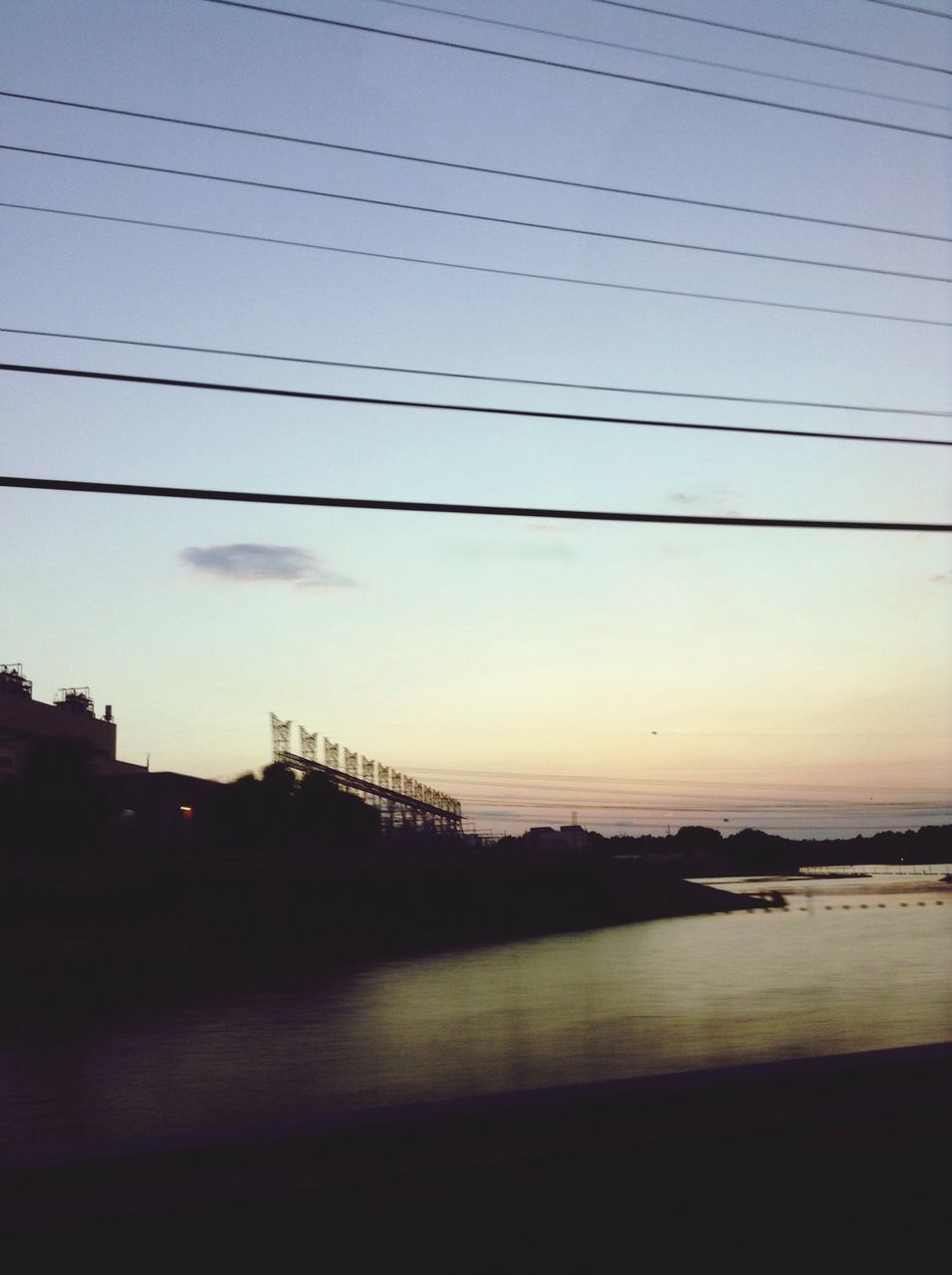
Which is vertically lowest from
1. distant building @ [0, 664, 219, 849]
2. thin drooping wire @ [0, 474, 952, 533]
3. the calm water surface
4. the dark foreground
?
the calm water surface

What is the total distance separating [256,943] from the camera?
182 feet

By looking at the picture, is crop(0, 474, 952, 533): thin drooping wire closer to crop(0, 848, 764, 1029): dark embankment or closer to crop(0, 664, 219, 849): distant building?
crop(0, 848, 764, 1029): dark embankment

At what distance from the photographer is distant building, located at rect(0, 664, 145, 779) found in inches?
3885

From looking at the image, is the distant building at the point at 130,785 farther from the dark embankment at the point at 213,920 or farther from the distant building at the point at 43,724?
the dark embankment at the point at 213,920

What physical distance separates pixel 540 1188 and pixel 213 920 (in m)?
47.0

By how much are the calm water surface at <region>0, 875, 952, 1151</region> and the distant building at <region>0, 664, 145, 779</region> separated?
5236 centimetres

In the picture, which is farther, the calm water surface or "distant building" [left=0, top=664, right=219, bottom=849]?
"distant building" [left=0, top=664, right=219, bottom=849]

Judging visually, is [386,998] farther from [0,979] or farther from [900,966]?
[900,966]

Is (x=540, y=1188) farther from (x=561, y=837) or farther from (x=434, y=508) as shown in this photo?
(x=561, y=837)

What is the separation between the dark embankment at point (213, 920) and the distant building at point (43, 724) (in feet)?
93.5

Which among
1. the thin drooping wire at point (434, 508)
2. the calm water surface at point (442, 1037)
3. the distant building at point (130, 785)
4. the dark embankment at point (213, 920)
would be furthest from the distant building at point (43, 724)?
the thin drooping wire at point (434, 508)

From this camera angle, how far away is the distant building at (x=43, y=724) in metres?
98.7

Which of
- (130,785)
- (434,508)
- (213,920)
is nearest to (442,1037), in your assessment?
(434,508)

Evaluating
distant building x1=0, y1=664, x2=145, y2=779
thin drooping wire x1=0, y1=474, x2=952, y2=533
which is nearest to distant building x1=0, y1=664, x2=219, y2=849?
distant building x1=0, y1=664, x2=145, y2=779
